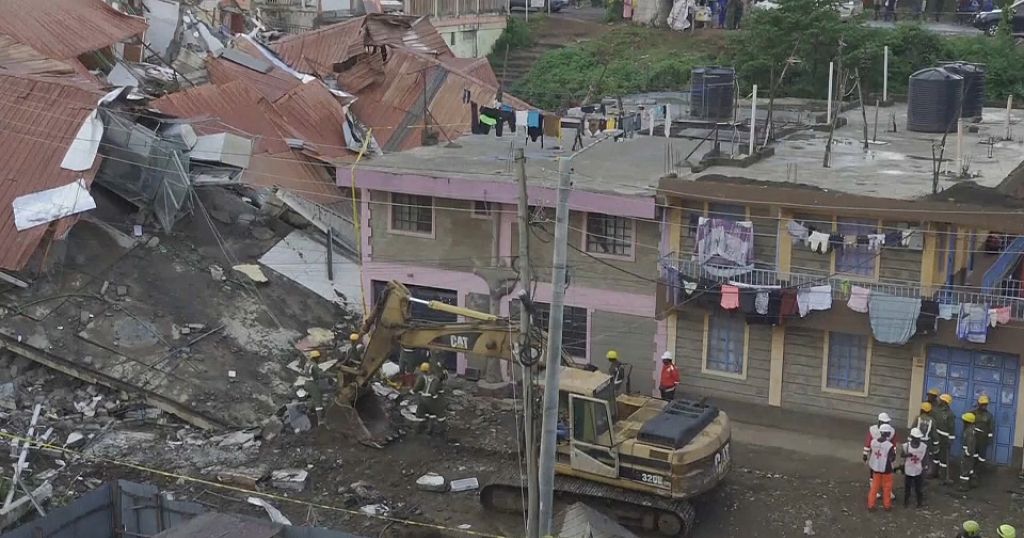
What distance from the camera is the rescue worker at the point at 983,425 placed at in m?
19.8

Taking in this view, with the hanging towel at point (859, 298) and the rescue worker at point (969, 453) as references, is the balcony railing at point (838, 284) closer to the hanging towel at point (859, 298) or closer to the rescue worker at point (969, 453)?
the hanging towel at point (859, 298)

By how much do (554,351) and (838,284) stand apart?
814cm

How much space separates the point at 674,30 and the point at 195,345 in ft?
108

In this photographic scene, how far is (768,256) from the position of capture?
73.2 feet

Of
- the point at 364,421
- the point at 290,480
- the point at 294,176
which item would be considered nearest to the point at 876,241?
the point at 364,421

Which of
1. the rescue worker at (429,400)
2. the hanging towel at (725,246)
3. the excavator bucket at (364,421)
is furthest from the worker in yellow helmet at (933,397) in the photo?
the excavator bucket at (364,421)

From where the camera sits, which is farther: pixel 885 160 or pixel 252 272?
pixel 252 272

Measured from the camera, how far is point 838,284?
21500 millimetres

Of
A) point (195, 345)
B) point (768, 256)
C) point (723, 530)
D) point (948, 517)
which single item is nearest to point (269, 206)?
point (195, 345)

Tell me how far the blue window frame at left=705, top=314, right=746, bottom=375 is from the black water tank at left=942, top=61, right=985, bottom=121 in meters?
11.6

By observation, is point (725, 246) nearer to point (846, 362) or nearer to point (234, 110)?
point (846, 362)

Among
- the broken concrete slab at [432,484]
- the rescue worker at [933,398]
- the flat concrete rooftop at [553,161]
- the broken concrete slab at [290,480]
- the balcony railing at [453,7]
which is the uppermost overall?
the balcony railing at [453,7]

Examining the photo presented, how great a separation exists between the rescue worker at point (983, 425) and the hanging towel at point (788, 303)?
3372mm

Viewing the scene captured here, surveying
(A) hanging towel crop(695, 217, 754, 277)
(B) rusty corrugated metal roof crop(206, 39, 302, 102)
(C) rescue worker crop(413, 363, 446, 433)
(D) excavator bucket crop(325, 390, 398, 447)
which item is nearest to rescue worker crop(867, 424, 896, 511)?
(A) hanging towel crop(695, 217, 754, 277)
